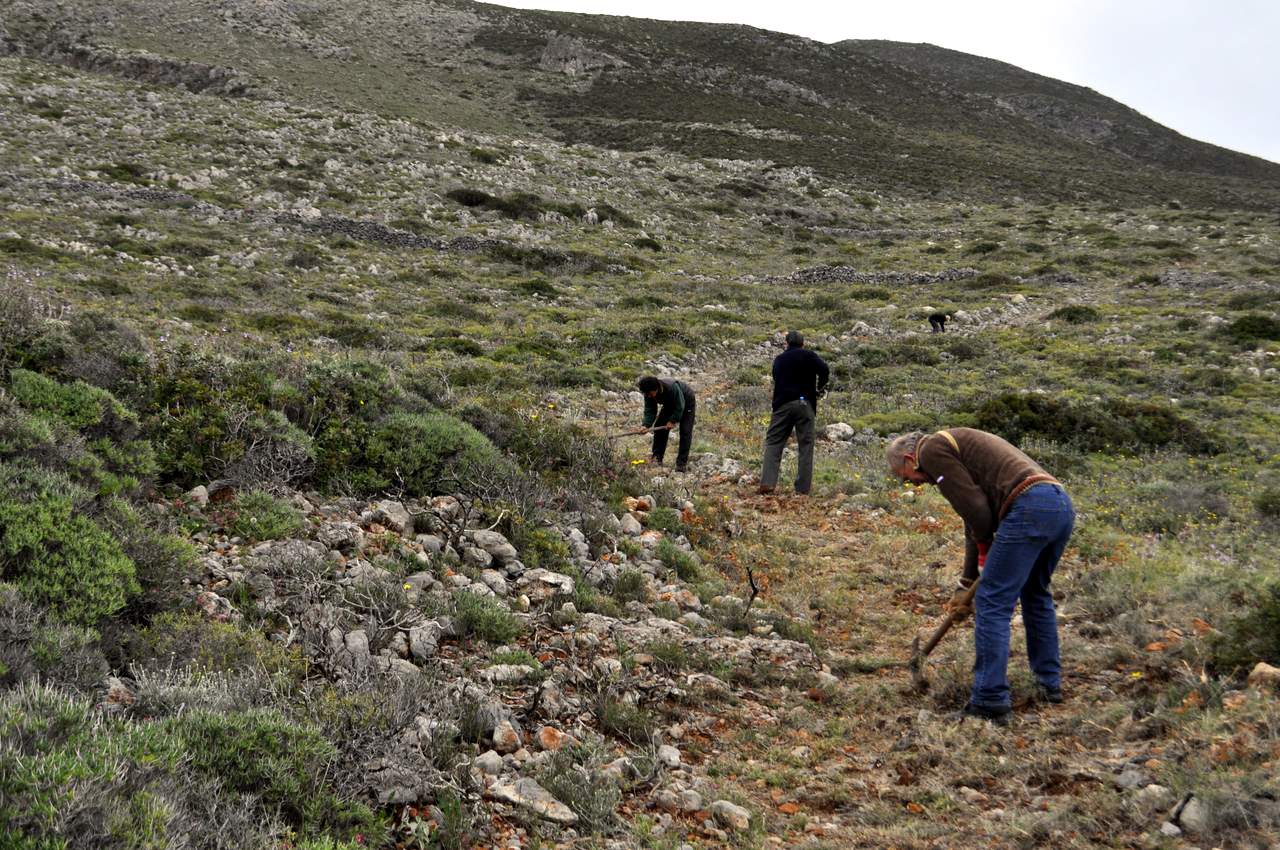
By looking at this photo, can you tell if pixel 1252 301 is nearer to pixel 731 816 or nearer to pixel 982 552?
pixel 982 552

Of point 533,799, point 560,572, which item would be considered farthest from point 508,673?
point 560,572

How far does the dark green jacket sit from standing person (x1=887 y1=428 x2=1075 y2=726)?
5452 millimetres

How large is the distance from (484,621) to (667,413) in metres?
5.86

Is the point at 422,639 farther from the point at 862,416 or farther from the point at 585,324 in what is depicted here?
the point at 585,324

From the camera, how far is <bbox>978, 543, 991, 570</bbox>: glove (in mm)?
4974

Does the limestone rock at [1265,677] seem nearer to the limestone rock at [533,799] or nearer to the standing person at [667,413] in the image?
the limestone rock at [533,799]

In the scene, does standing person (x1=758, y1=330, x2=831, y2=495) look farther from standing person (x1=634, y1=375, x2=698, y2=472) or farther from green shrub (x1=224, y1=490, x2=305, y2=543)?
green shrub (x1=224, y1=490, x2=305, y2=543)

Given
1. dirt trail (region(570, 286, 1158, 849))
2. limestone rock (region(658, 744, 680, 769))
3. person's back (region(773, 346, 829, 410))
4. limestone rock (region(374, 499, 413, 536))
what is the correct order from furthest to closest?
1. person's back (region(773, 346, 829, 410))
2. limestone rock (region(374, 499, 413, 536))
3. limestone rock (region(658, 744, 680, 769))
4. dirt trail (region(570, 286, 1158, 849))

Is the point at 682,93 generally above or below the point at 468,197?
above

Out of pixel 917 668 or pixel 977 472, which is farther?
pixel 917 668

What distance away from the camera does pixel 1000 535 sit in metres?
4.70

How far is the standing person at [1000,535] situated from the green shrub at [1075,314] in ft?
65.7

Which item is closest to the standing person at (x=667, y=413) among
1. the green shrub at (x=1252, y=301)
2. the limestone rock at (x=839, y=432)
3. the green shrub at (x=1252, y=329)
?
the limestone rock at (x=839, y=432)

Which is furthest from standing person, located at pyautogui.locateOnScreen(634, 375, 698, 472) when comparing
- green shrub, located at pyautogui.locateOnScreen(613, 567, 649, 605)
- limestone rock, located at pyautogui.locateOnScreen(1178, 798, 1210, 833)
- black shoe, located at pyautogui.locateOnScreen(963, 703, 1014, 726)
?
limestone rock, located at pyautogui.locateOnScreen(1178, 798, 1210, 833)
